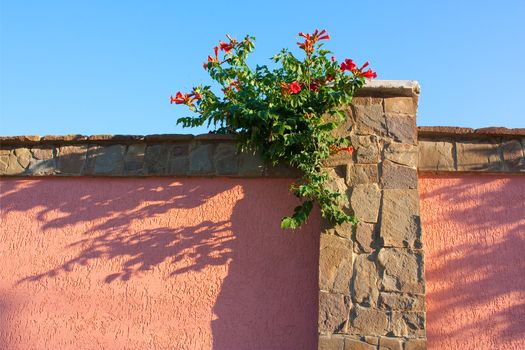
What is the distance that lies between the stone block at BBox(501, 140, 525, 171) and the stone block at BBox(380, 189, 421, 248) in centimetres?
68

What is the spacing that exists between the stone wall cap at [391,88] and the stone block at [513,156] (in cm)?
69

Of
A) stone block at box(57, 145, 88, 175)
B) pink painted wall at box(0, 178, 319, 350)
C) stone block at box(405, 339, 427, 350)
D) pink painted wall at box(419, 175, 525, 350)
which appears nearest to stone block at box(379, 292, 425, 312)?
Answer: stone block at box(405, 339, 427, 350)

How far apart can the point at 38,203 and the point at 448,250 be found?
288 cm

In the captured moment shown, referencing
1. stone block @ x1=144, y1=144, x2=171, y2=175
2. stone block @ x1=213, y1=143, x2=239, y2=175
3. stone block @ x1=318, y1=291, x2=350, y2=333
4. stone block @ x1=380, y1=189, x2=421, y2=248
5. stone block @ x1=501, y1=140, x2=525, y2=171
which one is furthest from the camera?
stone block @ x1=144, y1=144, x2=171, y2=175

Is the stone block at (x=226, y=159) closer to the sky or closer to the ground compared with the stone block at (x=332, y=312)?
closer to the sky

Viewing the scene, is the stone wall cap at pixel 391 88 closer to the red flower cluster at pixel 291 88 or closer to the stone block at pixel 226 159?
the red flower cluster at pixel 291 88

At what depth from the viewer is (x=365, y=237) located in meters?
3.76

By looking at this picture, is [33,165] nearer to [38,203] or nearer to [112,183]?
[38,203]

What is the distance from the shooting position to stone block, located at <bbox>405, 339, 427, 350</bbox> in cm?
349

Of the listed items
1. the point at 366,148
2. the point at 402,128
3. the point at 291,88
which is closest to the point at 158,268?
the point at 291,88

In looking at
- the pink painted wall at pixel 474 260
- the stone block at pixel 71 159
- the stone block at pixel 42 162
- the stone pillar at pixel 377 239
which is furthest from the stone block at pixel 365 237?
the stone block at pixel 42 162

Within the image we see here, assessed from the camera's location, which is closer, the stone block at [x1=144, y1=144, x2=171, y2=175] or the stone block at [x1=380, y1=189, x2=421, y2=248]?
the stone block at [x1=380, y1=189, x2=421, y2=248]

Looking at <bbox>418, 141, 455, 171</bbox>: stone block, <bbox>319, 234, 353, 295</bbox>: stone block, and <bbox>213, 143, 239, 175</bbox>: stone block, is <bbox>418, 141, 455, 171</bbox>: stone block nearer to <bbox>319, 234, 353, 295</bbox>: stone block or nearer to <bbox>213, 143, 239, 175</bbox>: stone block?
<bbox>319, 234, 353, 295</bbox>: stone block

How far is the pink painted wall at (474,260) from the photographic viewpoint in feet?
12.3
